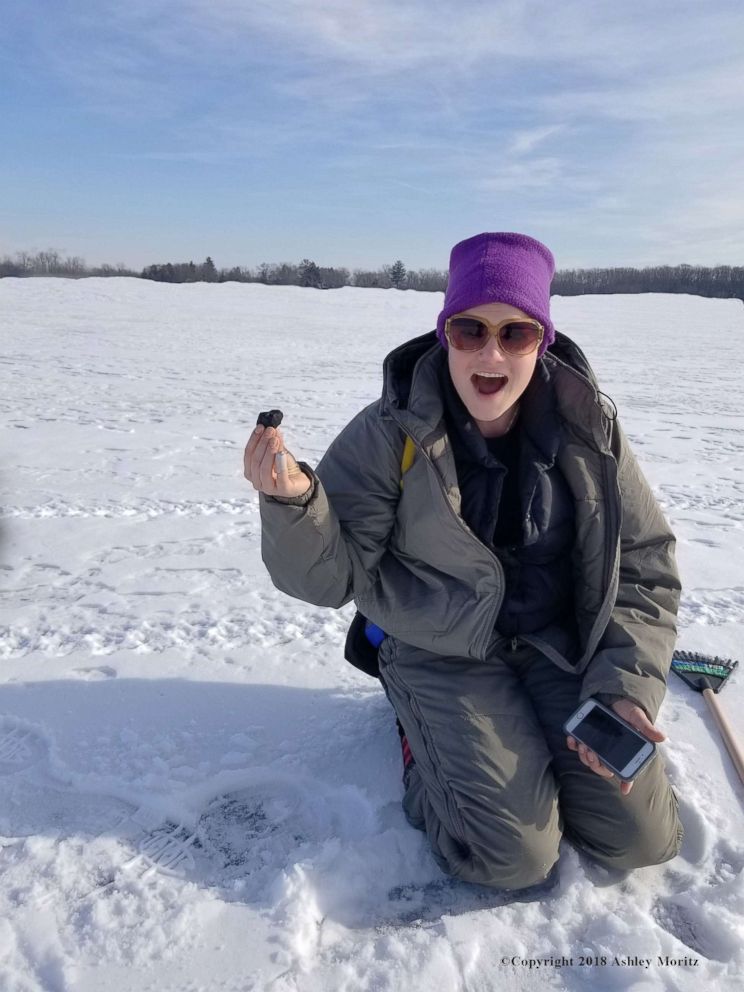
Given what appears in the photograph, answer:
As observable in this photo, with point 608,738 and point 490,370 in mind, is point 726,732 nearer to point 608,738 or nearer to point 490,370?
point 608,738

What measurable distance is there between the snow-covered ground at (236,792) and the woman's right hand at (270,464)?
108 cm

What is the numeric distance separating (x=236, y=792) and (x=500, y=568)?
114cm

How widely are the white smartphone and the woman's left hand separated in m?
0.01

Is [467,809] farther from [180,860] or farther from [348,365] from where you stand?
[348,365]

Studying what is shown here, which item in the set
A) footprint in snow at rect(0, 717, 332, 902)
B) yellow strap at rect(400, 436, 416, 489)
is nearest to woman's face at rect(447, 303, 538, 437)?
yellow strap at rect(400, 436, 416, 489)

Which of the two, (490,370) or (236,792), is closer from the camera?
(490,370)

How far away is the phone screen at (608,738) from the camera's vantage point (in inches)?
79.1

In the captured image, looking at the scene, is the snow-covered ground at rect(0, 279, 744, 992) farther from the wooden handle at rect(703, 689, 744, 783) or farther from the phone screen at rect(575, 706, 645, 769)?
the phone screen at rect(575, 706, 645, 769)

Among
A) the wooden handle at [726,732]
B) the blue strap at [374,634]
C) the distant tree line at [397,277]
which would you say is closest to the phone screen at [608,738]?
the wooden handle at [726,732]

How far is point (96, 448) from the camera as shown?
6.12 meters

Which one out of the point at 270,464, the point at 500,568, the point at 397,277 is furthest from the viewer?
the point at 397,277

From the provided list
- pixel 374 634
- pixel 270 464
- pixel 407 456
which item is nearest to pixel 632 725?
pixel 374 634

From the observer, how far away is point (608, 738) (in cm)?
205

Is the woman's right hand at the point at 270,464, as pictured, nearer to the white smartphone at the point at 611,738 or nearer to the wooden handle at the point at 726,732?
the white smartphone at the point at 611,738
